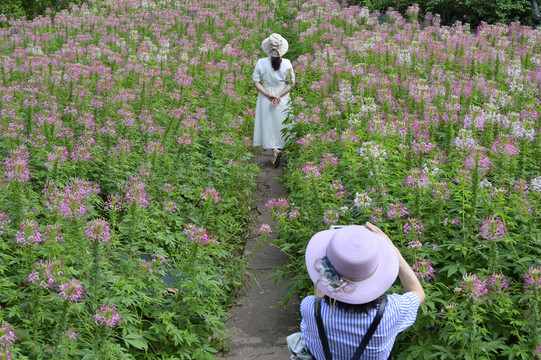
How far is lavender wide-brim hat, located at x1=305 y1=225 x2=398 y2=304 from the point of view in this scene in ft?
8.47

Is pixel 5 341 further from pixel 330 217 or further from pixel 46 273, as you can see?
pixel 330 217

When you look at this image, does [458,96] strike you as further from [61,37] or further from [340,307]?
[61,37]

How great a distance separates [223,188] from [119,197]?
2231mm

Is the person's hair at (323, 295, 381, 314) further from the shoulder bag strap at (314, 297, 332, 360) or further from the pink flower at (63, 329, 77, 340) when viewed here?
the pink flower at (63, 329, 77, 340)

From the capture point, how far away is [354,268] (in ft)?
8.48

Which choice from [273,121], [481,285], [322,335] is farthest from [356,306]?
[273,121]

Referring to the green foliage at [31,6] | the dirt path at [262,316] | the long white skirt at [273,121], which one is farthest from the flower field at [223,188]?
the green foliage at [31,6]

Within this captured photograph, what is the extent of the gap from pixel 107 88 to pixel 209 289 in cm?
345

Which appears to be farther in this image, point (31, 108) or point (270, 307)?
point (31, 108)

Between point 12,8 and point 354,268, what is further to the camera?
point 12,8

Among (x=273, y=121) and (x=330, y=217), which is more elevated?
(x=330, y=217)

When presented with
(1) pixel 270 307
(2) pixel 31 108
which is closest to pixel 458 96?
(1) pixel 270 307

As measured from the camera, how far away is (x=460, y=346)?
3938 millimetres

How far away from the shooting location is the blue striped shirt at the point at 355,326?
107 inches
